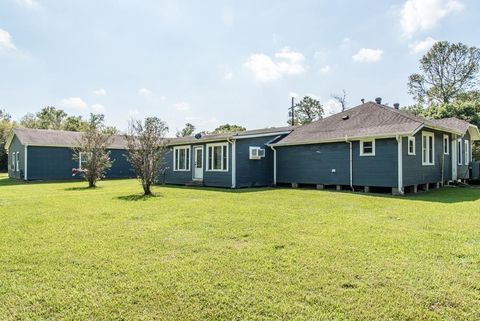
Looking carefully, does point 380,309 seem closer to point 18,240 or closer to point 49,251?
point 49,251

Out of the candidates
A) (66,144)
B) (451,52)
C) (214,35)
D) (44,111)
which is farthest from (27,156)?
(44,111)

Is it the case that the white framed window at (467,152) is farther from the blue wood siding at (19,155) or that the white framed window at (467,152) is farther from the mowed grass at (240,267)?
the blue wood siding at (19,155)

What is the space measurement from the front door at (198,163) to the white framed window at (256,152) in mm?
2680

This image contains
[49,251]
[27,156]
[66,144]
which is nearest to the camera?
[49,251]

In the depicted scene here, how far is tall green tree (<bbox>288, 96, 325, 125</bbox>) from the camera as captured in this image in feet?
135

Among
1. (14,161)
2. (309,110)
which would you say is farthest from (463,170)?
(14,161)

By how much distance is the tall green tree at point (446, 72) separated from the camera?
31.5 m

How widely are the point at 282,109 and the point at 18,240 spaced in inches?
1256

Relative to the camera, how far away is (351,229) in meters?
5.80

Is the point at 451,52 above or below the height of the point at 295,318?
above

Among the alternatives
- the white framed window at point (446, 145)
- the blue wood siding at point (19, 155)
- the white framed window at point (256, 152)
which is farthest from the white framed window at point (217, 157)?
the blue wood siding at point (19, 155)

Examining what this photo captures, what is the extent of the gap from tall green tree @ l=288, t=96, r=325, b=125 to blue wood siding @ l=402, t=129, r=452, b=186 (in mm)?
25391

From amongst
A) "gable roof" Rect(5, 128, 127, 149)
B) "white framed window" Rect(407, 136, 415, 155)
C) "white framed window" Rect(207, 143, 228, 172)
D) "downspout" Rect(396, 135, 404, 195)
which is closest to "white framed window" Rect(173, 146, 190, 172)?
"white framed window" Rect(207, 143, 228, 172)

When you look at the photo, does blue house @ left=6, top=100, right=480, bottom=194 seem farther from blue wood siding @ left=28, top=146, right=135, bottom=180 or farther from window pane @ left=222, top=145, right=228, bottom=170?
blue wood siding @ left=28, top=146, right=135, bottom=180
